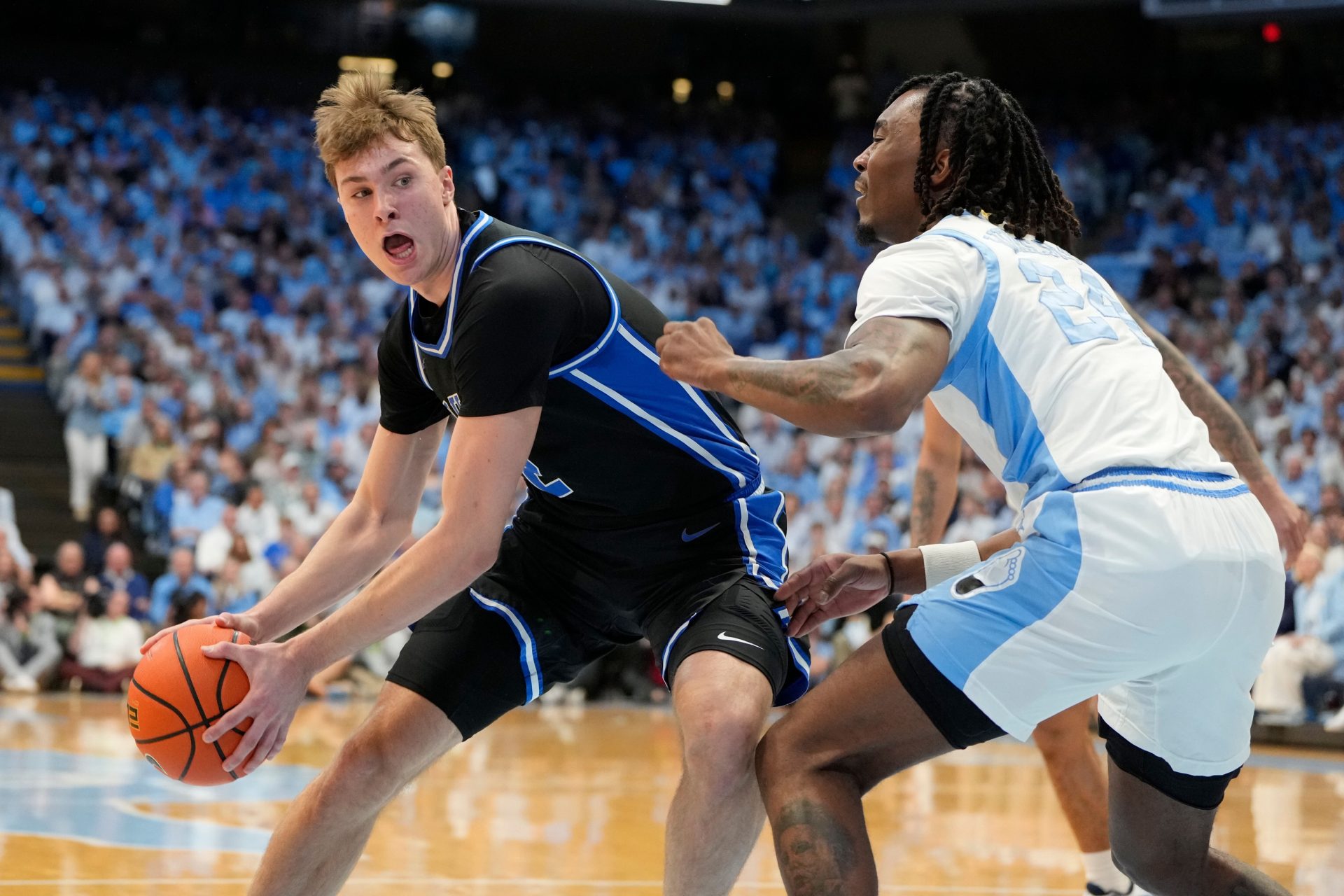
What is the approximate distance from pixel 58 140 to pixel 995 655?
19.2m

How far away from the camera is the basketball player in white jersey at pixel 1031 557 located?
2.87 metres

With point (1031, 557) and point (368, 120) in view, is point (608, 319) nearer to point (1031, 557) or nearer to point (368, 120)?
point (368, 120)

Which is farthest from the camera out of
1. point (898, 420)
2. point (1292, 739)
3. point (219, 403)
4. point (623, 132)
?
point (623, 132)

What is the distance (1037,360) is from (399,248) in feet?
5.39

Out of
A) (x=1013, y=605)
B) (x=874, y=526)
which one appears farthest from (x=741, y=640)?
(x=874, y=526)

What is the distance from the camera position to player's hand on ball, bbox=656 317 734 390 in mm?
2984

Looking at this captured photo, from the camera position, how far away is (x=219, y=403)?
1593 cm

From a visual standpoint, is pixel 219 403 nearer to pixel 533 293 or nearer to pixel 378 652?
pixel 378 652

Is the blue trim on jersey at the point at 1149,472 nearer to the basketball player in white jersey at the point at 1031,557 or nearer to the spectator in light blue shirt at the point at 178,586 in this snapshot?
Result: the basketball player in white jersey at the point at 1031,557

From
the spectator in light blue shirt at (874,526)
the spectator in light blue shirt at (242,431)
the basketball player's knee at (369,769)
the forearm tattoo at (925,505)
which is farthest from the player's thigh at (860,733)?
the spectator in light blue shirt at (242,431)

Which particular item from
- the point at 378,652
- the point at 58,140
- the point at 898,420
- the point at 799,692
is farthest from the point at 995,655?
the point at 58,140

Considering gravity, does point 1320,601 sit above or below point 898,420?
below

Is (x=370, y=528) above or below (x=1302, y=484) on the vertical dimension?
above

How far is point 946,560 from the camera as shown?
3807 mm
